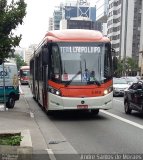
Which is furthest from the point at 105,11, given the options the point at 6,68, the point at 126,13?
the point at 6,68

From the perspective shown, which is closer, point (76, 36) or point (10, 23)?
point (10, 23)

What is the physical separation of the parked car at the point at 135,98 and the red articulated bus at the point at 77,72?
179 centimetres

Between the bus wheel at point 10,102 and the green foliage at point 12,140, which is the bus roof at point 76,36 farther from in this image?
the green foliage at point 12,140

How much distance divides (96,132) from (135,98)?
582 centimetres

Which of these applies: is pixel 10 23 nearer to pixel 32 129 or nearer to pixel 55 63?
pixel 32 129

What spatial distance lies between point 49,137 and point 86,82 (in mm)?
4614

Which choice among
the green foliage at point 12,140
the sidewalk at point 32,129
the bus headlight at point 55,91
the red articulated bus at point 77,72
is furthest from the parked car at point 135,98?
the green foliage at point 12,140

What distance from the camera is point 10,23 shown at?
12.8 metres

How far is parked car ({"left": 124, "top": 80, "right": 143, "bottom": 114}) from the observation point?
18000 millimetres

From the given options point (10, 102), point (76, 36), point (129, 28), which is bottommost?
point (10, 102)

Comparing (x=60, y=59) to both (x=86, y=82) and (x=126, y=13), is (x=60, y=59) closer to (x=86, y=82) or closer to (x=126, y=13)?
(x=86, y=82)

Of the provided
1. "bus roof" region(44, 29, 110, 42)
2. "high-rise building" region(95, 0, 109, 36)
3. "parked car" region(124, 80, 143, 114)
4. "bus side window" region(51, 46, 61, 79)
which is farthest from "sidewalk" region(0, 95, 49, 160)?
"high-rise building" region(95, 0, 109, 36)

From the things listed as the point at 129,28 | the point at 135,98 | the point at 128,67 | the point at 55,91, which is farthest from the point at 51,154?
the point at 129,28

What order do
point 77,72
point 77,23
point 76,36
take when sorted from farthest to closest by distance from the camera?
1. point 77,23
2. point 76,36
3. point 77,72
